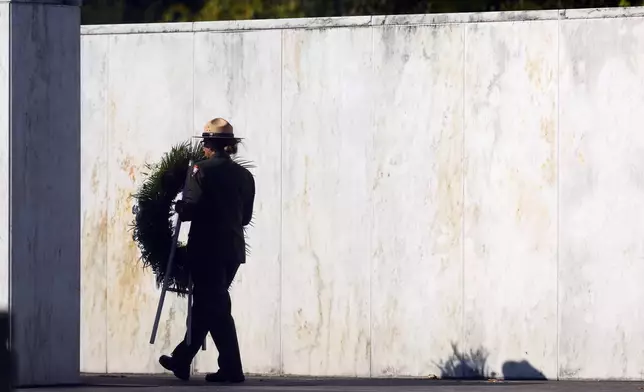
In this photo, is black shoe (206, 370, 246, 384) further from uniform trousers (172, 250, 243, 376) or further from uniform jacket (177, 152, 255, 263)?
uniform jacket (177, 152, 255, 263)

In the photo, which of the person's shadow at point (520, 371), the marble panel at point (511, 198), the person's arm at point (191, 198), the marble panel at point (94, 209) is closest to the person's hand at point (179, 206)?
the person's arm at point (191, 198)

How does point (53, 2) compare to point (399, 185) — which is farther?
point (399, 185)

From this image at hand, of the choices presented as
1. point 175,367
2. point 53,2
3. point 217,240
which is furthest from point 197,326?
point 53,2

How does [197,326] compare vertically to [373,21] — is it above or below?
below

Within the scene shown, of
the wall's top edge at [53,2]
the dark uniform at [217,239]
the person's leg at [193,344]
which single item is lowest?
the person's leg at [193,344]

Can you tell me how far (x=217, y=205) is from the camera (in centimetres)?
1032

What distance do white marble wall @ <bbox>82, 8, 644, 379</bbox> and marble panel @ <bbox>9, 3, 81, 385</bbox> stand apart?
1956mm

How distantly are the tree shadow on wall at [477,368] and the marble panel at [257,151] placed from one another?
1.33m

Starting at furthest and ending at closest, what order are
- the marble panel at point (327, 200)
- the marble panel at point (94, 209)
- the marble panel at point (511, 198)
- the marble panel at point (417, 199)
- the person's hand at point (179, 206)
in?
1. the marble panel at point (94, 209)
2. the marble panel at point (327, 200)
3. the marble panel at point (417, 199)
4. the marble panel at point (511, 198)
5. the person's hand at point (179, 206)

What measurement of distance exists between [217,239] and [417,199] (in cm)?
155

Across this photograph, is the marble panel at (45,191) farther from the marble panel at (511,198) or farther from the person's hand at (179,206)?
the marble panel at (511,198)

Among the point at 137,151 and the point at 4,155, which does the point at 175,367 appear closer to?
the point at 137,151

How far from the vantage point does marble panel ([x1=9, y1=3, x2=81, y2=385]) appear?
9367mm

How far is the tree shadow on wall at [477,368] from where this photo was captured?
10.7 metres
